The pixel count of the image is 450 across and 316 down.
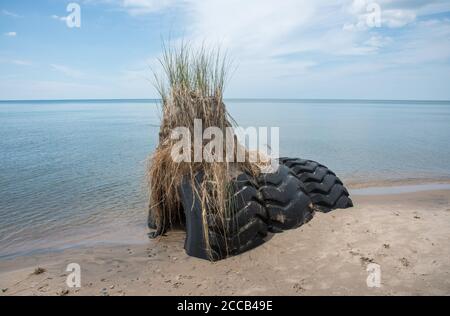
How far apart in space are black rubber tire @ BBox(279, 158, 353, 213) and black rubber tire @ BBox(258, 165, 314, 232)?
39 cm

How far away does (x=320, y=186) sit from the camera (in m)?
5.69

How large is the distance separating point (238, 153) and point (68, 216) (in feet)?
12.7

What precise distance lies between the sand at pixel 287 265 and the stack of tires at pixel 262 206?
0.47ft

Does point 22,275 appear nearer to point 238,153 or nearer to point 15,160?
point 238,153

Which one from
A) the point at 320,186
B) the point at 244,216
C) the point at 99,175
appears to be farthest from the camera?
the point at 99,175

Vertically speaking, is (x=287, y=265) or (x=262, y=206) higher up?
(x=262, y=206)

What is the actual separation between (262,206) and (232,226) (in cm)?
55

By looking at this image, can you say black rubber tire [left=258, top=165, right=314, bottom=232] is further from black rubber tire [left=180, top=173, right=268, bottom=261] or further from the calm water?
the calm water

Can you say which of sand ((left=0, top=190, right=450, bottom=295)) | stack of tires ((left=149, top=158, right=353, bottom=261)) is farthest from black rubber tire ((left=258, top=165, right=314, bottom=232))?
sand ((left=0, top=190, right=450, bottom=295))
